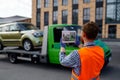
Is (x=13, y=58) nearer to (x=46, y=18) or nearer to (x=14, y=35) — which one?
(x=14, y=35)

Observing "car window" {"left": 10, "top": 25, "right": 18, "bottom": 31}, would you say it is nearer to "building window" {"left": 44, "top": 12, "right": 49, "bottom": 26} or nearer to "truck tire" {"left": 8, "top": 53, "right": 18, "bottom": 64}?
"truck tire" {"left": 8, "top": 53, "right": 18, "bottom": 64}

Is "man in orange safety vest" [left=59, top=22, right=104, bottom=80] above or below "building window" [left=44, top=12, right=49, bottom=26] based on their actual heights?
below

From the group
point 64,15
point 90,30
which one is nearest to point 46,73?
point 90,30

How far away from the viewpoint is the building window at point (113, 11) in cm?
4394

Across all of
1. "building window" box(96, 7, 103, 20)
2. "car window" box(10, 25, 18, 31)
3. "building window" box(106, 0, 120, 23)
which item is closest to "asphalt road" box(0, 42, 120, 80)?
"car window" box(10, 25, 18, 31)

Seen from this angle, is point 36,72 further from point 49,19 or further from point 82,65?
point 49,19

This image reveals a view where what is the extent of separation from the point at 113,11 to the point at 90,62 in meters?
43.2

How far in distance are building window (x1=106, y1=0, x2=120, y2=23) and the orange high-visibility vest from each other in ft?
139

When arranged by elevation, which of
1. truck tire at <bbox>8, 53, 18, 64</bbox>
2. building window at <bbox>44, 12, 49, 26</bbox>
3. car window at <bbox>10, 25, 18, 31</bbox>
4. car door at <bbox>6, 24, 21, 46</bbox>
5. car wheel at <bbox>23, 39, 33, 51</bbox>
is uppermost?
building window at <bbox>44, 12, 49, 26</bbox>

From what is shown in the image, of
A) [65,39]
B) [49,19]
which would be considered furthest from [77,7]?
[65,39]

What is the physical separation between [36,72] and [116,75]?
3.21 meters

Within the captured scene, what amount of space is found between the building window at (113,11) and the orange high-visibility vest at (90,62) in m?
42.4

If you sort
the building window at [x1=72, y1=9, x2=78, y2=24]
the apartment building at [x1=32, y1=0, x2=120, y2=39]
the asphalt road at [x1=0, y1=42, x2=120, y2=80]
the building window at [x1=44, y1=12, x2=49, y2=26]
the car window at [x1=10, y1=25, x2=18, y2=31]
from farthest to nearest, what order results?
the building window at [x1=44, y1=12, x2=49, y2=26] → the building window at [x1=72, y1=9, x2=78, y2=24] → the apartment building at [x1=32, y1=0, x2=120, y2=39] → the car window at [x1=10, y1=25, x2=18, y2=31] → the asphalt road at [x1=0, y1=42, x2=120, y2=80]

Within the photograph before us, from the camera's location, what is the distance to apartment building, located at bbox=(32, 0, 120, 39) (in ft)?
147
